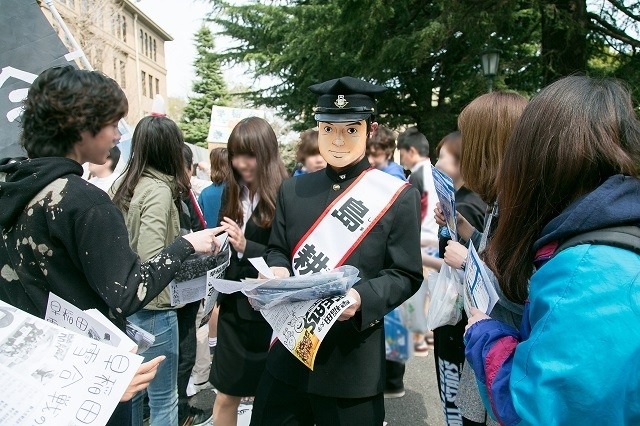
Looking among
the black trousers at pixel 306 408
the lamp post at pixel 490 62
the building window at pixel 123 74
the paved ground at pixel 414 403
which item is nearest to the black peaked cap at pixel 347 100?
the black trousers at pixel 306 408

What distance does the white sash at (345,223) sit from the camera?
2033mm

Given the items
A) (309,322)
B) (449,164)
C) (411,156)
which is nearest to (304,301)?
(309,322)

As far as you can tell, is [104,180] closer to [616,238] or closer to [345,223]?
[345,223]

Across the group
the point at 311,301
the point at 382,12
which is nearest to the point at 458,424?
the point at 311,301

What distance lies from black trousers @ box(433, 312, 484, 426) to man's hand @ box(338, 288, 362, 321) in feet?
2.27

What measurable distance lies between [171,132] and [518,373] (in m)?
2.07

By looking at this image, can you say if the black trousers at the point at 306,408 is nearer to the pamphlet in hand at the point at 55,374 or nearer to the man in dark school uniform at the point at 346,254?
the man in dark school uniform at the point at 346,254

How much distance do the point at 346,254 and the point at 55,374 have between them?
1144 mm

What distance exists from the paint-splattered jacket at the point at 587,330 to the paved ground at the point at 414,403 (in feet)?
8.59

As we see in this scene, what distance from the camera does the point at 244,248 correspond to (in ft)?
8.33

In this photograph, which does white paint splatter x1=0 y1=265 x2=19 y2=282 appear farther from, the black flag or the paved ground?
the paved ground

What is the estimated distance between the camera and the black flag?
2783 millimetres

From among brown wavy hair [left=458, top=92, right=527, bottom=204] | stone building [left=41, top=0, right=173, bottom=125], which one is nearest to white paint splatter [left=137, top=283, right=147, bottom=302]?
brown wavy hair [left=458, top=92, right=527, bottom=204]

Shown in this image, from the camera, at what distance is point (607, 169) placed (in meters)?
1.06
